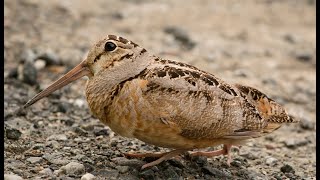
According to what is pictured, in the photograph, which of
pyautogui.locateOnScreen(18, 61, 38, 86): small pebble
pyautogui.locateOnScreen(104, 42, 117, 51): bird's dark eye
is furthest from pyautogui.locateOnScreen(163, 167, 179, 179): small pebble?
pyautogui.locateOnScreen(18, 61, 38, 86): small pebble

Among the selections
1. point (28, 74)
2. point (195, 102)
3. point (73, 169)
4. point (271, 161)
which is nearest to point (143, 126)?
point (195, 102)

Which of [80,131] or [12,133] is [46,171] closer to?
[12,133]

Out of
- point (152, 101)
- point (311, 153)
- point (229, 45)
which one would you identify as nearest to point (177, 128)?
point (152, 101)

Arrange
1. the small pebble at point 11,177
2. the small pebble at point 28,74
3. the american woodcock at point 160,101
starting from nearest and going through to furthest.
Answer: the small pebble at point 11,177 < the american woodcock at point 160,101 < the small pebble at point 28,74

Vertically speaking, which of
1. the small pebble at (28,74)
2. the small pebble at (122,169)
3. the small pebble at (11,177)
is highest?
the small pebble at (28,74)

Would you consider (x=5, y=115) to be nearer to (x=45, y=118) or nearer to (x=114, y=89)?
(x=45, y=118)

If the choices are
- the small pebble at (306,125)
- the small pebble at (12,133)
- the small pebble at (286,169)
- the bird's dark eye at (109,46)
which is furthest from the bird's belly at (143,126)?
the small pebble at (306,125)

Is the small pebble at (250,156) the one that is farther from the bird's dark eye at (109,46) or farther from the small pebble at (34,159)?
the small pebble at (34,159)
